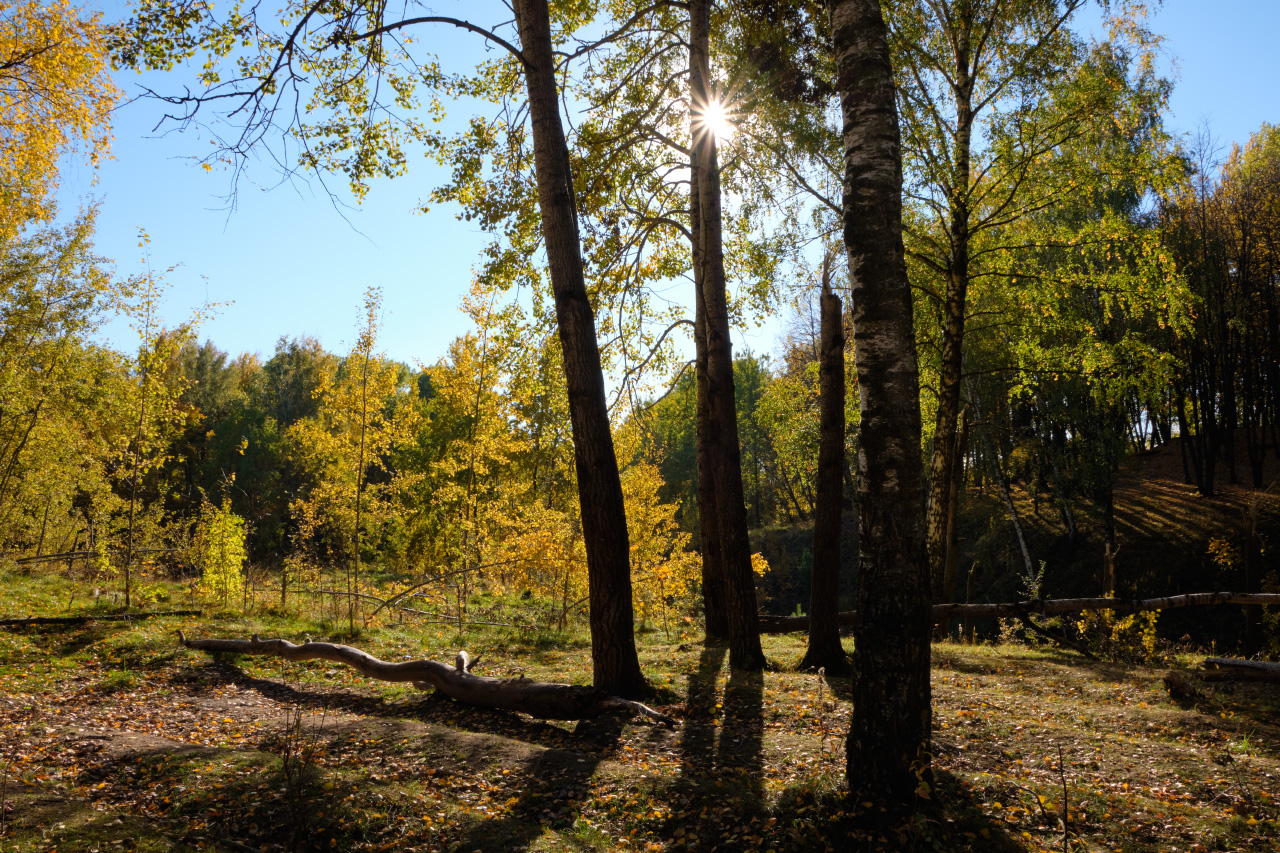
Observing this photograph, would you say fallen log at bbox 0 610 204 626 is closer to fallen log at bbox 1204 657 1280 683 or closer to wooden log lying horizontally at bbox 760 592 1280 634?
wooden log lying horizontally at bbox 760 592 1280 634

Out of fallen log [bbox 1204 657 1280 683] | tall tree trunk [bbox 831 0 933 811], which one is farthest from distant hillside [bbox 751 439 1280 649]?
tall tree trunk [bbox 831 0 933 811]

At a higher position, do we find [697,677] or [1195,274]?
[1195,274]

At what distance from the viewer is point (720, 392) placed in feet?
27.7

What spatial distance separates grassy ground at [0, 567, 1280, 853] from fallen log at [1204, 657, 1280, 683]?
156 mm

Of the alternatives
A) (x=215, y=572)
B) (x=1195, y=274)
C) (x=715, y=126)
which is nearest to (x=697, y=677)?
(x=715, y=126)

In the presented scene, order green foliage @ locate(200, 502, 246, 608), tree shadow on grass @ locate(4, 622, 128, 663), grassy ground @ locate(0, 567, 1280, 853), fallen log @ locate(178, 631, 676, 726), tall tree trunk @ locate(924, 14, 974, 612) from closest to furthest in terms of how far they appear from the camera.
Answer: grassy ground @ locate(0, 567, 1280, 853), fallen log @ locate(178, 631, 676, 726), tree shadow on grass @ locate(4, 622, 128, 663), tall tree trunk @ locate(924, 14, 974, 612), green foliage @ locate(200, 502, 246, 608)

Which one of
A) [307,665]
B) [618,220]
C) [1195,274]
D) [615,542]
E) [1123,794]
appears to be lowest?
[307,665]

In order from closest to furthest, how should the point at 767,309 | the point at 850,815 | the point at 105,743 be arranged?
the point at 850,815 → the point at 105,743 → the point at 767,309

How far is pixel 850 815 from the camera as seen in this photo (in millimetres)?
3395

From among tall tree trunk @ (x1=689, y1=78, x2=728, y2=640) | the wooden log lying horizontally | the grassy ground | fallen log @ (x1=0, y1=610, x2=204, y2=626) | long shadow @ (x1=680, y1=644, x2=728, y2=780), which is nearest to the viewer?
the grassy ground

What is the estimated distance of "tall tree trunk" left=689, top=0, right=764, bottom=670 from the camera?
7.98 m

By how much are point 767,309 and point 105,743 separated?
9.70 metres

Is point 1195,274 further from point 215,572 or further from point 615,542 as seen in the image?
point 215,572

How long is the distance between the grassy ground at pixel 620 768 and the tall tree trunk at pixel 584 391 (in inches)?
29.5
